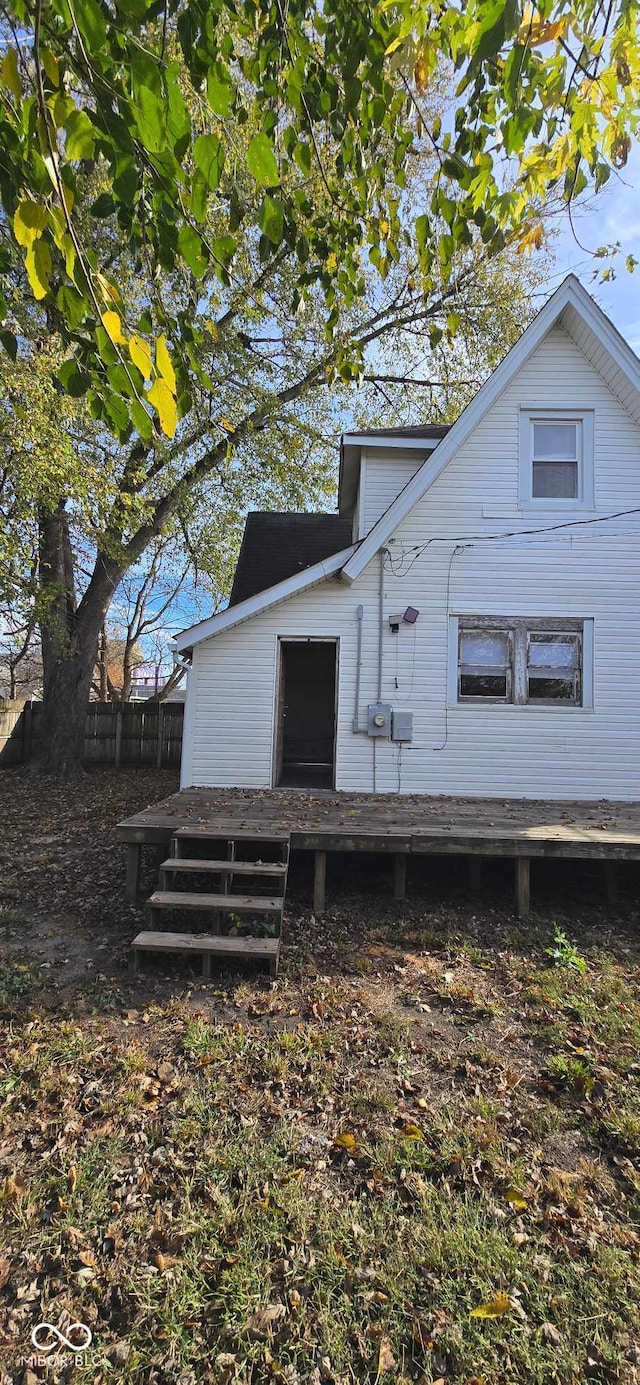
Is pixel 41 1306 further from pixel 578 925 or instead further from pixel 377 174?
pixel 578 925

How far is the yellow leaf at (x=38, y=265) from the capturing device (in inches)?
59.1

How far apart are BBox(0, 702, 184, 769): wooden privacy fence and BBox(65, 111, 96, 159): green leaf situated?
47.3 feet

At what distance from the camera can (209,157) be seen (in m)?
1.74

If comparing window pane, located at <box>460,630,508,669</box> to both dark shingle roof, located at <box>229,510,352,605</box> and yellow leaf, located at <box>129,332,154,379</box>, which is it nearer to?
dark shingle roof, located at <box>229,510,352,605</box>

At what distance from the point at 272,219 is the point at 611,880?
20.6 ft

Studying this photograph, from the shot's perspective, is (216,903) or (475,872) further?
(475,872)

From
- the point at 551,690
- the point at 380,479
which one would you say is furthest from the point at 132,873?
the point at 380,479

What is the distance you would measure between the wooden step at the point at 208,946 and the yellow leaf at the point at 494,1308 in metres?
2.41

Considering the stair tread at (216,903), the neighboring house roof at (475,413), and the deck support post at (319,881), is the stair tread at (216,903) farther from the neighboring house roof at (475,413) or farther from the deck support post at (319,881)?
the neighboring house roof at (475,413)

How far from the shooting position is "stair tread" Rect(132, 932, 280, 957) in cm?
434

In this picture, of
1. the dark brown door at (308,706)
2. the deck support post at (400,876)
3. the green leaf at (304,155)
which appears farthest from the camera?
the dark brown door at (308,706)

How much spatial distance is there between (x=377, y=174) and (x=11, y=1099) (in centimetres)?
465

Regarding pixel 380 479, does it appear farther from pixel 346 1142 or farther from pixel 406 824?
pixel 346 1142

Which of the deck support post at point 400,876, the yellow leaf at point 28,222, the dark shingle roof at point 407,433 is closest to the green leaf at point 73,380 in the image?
the yellow leaf at point 28,222
